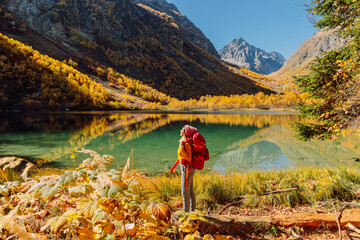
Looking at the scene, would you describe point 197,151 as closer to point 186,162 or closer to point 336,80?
point 186,162

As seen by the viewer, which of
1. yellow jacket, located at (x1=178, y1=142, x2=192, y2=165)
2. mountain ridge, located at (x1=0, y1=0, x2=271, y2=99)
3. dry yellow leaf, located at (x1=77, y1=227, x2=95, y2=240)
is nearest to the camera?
dry yellow leaf, located at (x1=77, y1=227, x2=95, y2=240)

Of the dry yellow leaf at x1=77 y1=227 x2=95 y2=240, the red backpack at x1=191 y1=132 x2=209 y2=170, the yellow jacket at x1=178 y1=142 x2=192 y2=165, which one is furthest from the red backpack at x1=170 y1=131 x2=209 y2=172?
the dry yellow leaf at x1=77 y1=227 x2=95 y2=240

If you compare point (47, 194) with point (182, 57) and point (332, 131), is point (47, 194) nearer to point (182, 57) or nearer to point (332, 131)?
point (332, 131)

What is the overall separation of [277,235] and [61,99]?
77838mm

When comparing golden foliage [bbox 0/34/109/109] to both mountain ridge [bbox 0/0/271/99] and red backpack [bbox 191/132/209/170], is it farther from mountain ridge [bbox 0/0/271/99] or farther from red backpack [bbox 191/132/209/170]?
→ red backpack [bbox 191/132/209/170]

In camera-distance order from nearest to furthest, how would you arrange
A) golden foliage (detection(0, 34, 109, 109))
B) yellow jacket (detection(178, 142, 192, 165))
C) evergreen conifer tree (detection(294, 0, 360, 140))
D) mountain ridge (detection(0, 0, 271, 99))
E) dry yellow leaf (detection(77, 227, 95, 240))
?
dry yellow leaf (detection(77, 227, 95, 240)) → yellow jacket (detection(178, 142, 192, 165)) → evergreen conifer tree (detection(294, 0, 360, 140)) → golden foliage (detection(0, 34, 109, 109)) → mountain ridge (detection(0, 0, 271, 99))

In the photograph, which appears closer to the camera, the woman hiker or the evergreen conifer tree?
the woman hiker

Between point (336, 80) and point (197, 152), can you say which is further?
point (336, 80)

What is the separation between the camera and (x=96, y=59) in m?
137

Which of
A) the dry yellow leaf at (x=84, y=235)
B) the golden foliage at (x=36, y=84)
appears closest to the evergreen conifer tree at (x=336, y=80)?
the dry yellow leaf at (x=84, y=235)

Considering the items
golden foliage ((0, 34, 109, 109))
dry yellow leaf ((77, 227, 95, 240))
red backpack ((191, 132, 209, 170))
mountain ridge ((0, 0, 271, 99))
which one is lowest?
dry yellow leaf ((77, 227, 95, 240))

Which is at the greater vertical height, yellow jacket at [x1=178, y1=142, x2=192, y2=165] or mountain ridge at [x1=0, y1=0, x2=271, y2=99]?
mountain ridge at [x1=0, y1=0, x2=271, y2=99]

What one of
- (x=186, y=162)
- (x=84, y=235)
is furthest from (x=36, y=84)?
(x=84, y=235)

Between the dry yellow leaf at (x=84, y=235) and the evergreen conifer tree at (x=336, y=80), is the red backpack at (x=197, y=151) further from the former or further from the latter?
the evergreen conifer tree at (x=336, y=80)
